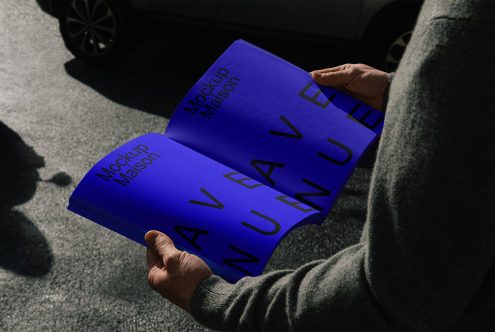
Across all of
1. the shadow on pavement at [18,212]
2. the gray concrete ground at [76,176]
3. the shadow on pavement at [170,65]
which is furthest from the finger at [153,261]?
the shadow on pavement at [170,65]

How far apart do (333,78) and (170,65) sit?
4.06 meters

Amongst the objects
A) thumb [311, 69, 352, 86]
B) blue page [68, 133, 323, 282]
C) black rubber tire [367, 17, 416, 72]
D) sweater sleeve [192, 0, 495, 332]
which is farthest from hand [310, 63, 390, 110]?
black rubber tire [367, 17, 416, 72]

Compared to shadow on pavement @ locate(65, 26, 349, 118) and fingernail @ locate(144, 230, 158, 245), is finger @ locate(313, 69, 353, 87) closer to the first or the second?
fingernail @ locate(144, 230, 158, 245)

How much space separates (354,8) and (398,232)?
4083mm

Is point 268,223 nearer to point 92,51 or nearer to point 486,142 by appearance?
point 486,142

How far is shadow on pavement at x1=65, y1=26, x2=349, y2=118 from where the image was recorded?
495 cm

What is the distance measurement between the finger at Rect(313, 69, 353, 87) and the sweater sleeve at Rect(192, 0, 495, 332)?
0.78 m

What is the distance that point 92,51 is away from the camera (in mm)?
5391

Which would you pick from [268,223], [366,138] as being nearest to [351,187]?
[366,138]

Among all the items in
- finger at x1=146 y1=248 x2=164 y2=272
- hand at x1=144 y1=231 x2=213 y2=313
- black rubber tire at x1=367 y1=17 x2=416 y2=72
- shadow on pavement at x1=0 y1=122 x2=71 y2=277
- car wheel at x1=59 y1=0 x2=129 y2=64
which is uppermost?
hand at x1=144 y1=231 x2=213 y2=313

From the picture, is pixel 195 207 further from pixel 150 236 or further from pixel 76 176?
pixel 76 176

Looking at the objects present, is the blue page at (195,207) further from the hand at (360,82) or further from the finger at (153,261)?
the hand at (360,82)

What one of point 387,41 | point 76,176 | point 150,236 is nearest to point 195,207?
point 150,236

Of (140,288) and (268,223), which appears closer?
(268,223)
